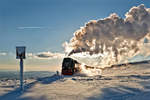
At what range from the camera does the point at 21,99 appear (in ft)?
52.6

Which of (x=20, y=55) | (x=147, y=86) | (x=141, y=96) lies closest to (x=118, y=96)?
(x=141, y=96)

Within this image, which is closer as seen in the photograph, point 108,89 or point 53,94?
point 53,94

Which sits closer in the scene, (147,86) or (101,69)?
(147,86)

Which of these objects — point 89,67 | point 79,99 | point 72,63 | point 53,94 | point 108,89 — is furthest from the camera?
point 89,67

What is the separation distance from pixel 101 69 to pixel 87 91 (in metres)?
36.4

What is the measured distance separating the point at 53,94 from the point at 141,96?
6220mm

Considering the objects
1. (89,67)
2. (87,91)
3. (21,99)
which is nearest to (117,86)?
(87,91)

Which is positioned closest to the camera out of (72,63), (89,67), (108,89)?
(108,89)

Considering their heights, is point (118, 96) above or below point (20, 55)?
below

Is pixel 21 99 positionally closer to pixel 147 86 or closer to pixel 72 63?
pixel 147 86

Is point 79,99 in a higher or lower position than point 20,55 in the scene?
lower

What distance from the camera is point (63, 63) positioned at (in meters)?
44.2

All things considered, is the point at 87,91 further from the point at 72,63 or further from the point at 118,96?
the point at 72,63

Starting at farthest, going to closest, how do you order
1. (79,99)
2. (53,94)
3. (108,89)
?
(108,89), (53,94), (79,99)
